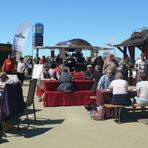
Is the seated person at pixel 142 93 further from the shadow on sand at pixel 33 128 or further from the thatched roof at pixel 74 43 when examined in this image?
the thatched roof at pixel 74 43

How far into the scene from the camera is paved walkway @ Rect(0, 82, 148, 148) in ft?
27.4

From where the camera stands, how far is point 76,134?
9312mm

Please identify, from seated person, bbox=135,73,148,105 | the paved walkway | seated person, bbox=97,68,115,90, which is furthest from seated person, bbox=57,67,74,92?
seated person, bbox=135,73,148,105

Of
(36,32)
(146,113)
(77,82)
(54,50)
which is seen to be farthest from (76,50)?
(146,113)

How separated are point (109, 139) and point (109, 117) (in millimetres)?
2670

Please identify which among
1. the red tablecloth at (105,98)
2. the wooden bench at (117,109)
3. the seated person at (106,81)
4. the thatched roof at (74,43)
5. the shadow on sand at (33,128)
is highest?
the thatched roof at (74,43)

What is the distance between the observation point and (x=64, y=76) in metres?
14.7

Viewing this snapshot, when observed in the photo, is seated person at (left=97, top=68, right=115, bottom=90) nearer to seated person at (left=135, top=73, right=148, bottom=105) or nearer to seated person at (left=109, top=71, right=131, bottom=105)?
seated person at (left=109, top=71, right=131, bottom=105)

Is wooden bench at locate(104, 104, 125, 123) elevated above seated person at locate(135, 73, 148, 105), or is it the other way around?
seated person at locate(135, 73, 148, 105)

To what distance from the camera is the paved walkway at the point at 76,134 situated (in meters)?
8.34

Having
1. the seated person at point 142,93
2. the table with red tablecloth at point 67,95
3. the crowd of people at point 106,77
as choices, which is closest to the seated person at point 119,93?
the crowd of people at point 106,77

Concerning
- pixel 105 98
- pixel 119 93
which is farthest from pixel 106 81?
pixel 119 93

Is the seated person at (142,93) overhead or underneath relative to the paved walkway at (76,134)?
overhead

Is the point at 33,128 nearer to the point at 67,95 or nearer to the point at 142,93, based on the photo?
the point at 142,93
